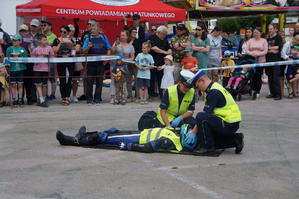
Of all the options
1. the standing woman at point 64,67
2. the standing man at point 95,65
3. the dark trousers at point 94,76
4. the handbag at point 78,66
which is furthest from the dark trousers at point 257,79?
the standing woman at point 64,67

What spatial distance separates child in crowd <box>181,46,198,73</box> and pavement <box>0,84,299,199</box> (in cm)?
374

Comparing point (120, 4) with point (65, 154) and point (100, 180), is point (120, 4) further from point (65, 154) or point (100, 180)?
point (100, 180)

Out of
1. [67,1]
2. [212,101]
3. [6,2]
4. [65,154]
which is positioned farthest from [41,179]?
[6,2]

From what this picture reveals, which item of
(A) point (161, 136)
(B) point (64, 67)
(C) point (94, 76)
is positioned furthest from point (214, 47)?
(A) point (161, 136)

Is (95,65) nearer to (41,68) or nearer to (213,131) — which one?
(41,68)

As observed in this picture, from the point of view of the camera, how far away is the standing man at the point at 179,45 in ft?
46.6

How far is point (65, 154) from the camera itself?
299 inches

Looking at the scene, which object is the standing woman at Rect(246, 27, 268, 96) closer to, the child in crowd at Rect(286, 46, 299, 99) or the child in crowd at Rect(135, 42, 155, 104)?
the child in crowd at Rect(286, 46, 299, 99)

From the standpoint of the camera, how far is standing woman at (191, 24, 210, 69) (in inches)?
572

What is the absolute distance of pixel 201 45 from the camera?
574 inches

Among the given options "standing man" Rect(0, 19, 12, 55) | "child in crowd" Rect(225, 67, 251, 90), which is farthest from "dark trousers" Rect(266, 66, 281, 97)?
"standing man" Rect(0, 19, 12, 55)

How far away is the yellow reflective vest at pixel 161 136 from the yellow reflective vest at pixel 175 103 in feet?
2.79

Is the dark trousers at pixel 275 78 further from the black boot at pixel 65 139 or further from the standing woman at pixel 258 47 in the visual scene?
the black boot at pixel 65 139

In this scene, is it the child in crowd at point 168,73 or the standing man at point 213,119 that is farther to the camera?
the child in crowd at point 168,73
